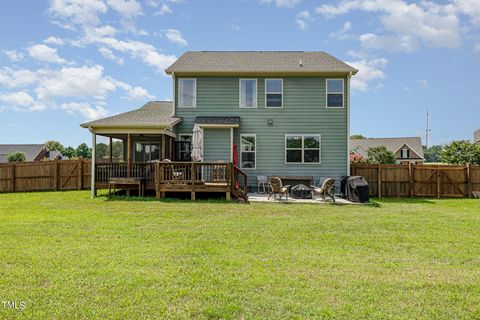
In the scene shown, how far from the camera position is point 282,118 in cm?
1476

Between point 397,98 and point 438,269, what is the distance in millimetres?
22034

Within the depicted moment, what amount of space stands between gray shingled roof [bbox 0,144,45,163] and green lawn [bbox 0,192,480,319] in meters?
42.9

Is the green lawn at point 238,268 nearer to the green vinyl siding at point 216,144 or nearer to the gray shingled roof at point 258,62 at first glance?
the green vinyl siding at point 216,144

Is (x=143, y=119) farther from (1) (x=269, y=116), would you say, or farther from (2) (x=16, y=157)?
(2) (x=16, y=157)

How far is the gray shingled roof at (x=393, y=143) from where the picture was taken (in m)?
49.2

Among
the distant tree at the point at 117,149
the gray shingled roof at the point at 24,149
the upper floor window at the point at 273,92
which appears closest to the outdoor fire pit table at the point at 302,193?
the upper floor window at the point at 273,92

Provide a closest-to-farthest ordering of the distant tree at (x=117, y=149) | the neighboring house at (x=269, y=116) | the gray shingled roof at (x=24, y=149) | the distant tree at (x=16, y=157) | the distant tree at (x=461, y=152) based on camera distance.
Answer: the neighboring house at (x=269, y=116)
the distant tree at (x=117, y=149)
the distant tree at (x=461, y=152)
the distant tree at (x=16, y=157)
the gray shingled roof at (x=24, y=149)

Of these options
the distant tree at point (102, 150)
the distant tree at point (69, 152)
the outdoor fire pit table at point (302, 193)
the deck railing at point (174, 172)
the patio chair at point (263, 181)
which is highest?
the distant tree at point (69, 152)

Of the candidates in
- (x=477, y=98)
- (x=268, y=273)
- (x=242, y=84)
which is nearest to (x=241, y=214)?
(x=268, y=273)

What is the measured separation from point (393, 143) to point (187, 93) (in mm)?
45195

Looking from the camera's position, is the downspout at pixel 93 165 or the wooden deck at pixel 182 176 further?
the downspout at pixel 93 165

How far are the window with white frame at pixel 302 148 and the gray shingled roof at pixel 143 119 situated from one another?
5.23m

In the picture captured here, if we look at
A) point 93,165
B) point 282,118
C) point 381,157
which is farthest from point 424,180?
point 381,157

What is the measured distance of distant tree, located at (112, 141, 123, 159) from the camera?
1616 cm
